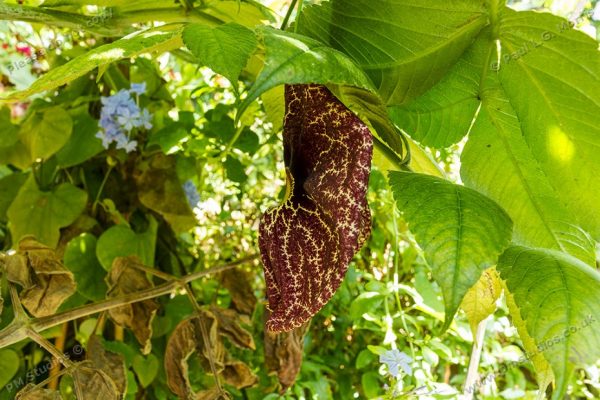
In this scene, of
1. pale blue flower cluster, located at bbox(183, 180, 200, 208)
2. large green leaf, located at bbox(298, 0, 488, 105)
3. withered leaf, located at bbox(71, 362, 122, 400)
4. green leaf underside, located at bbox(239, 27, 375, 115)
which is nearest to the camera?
green leaf underside, located at bbox(239, 27, 375, 115)

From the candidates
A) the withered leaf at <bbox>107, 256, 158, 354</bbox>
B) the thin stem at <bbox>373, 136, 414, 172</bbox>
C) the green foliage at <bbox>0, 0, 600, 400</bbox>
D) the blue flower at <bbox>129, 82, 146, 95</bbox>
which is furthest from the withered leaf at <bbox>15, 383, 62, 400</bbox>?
the blue flower at <bbox>129, 82, 146, 95</bbox>

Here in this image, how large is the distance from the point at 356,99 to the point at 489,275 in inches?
6.5

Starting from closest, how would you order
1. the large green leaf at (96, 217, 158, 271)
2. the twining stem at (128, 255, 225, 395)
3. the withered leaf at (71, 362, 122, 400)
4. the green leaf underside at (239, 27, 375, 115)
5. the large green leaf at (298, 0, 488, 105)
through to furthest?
the green leaf underside at (239, 27, 375, 115), the large green leaf at (298, 0, 488, 105), the withered leaf at (71, 362, 122, 400), the twining stem at (128, 255, 225, 395), the large green leaf at (96, 217, 158, 271)

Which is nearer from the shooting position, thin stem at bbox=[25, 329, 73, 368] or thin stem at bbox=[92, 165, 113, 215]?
thin stem at bbox=[25, 329, 73, 368]

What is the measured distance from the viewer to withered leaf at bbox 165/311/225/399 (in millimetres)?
663

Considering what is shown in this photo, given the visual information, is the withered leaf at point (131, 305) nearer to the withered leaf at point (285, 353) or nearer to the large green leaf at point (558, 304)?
the withered leaf at point (285, 353)

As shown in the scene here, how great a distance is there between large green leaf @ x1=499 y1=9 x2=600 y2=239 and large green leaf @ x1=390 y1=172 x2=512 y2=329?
0.06 m

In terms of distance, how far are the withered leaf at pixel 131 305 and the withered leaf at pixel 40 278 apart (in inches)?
4.2

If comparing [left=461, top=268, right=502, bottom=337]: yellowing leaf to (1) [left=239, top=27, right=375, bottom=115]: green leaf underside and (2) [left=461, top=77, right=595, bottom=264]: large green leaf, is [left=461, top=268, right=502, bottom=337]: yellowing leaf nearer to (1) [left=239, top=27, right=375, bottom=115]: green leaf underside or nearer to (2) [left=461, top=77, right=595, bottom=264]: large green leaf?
(2) [left=461, top=77, right=595, bottom=264]: large green leaf

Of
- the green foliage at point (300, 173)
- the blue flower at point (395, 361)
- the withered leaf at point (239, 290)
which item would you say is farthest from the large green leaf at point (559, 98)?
the withered leaf at point (239, 290)

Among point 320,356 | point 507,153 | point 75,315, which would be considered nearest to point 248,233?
point 320,356

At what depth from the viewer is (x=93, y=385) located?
52 cm

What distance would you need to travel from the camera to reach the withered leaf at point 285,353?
0.70 metres

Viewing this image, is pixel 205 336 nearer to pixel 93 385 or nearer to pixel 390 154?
pixel 93 385
